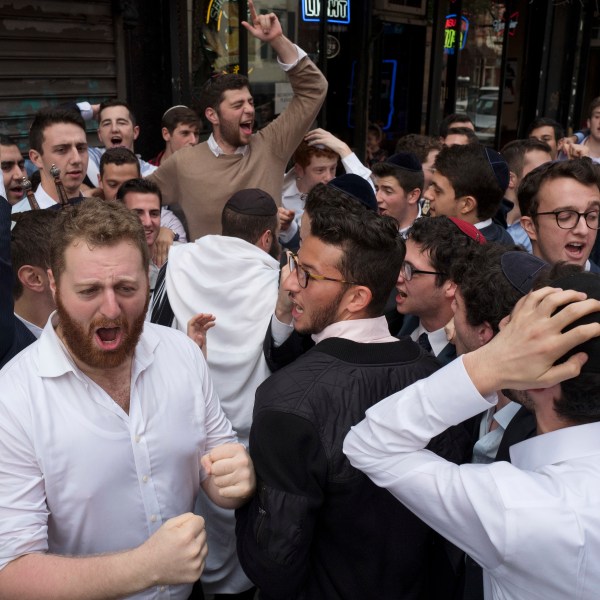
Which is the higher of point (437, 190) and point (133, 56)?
point (133, 56)

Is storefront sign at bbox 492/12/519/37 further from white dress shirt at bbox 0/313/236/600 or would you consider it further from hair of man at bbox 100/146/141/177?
white dress shirt at bbox 0/313/236/600

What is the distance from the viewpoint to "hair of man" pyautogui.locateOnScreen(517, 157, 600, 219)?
10.9 ft

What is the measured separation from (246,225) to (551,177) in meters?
1.54

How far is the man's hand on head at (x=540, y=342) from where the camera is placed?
1.34 metres

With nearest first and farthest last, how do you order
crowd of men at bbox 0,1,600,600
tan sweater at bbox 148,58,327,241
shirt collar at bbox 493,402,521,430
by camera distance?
1. crowd of men at bbox 0,1,600,600
2. shirt collar at bbox 493,402,521,430
3. tan sweater at bbox 148,58,327,241

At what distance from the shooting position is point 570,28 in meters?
Answer: 14.1

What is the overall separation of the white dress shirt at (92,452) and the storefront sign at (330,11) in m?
8.09

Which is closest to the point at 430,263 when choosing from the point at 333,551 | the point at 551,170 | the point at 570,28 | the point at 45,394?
the point at 551,170

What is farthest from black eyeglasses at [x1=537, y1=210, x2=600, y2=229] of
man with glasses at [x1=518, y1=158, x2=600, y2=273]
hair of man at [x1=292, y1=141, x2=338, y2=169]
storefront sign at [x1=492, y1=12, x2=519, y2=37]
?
storefront sign at [x1=492, y1=12, x2=519, y2=37]

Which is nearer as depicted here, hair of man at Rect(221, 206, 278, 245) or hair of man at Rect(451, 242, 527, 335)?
hair of man at Rect(451, 242, 527, 335)

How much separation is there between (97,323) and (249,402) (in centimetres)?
129

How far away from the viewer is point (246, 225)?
341cm

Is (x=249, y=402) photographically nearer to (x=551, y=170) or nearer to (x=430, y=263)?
(x=430, y=263)

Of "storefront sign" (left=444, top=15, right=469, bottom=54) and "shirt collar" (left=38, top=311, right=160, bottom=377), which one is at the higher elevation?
"storefront sign" (left=444, top=15, right=469, bottom=54)
